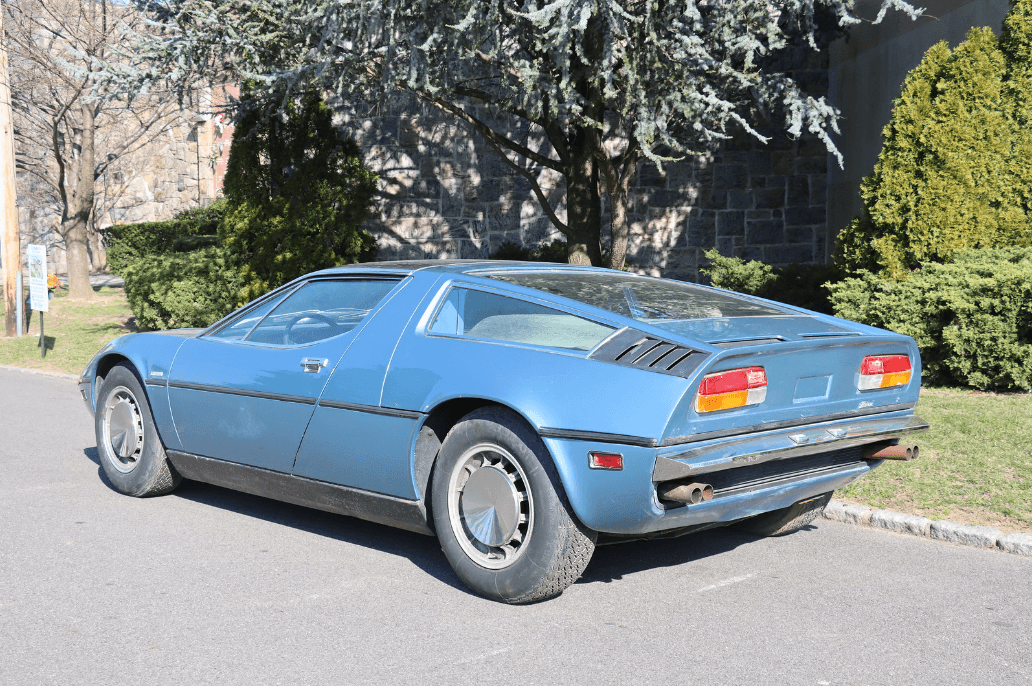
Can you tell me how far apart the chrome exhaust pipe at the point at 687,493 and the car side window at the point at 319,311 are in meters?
1.93

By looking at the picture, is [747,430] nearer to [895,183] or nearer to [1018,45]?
[895,183]

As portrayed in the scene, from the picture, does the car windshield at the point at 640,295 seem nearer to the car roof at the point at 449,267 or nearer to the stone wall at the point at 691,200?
the car roof at the point at 449,267

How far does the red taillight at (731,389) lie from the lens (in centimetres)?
394

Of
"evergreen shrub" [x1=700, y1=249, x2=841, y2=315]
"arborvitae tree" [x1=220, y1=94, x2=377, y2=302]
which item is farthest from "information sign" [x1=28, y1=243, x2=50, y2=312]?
"evergreen shrub" [x1=700, y1=249, x2=841, y2=315]

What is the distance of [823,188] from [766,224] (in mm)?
1065

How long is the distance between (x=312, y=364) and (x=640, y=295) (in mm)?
1688

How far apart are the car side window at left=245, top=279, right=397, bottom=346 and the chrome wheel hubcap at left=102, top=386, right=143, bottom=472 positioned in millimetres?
1136

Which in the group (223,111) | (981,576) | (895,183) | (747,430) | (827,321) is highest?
(223,111)

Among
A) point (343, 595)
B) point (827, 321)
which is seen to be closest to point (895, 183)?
point (827, 321)

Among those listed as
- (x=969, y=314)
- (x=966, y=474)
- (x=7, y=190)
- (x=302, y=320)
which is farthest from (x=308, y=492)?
(x=7, y=190)

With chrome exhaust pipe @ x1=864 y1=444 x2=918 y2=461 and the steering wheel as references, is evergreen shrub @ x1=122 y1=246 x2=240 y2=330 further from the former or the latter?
chrome exhaust pipe @ x1=864 y1=444 x2=918 y2=461

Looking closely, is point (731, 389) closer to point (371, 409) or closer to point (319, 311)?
point (371, 409)

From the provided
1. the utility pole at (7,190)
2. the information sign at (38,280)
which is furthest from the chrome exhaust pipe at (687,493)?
the utility pole at (7,190)

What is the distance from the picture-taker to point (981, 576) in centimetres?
476
